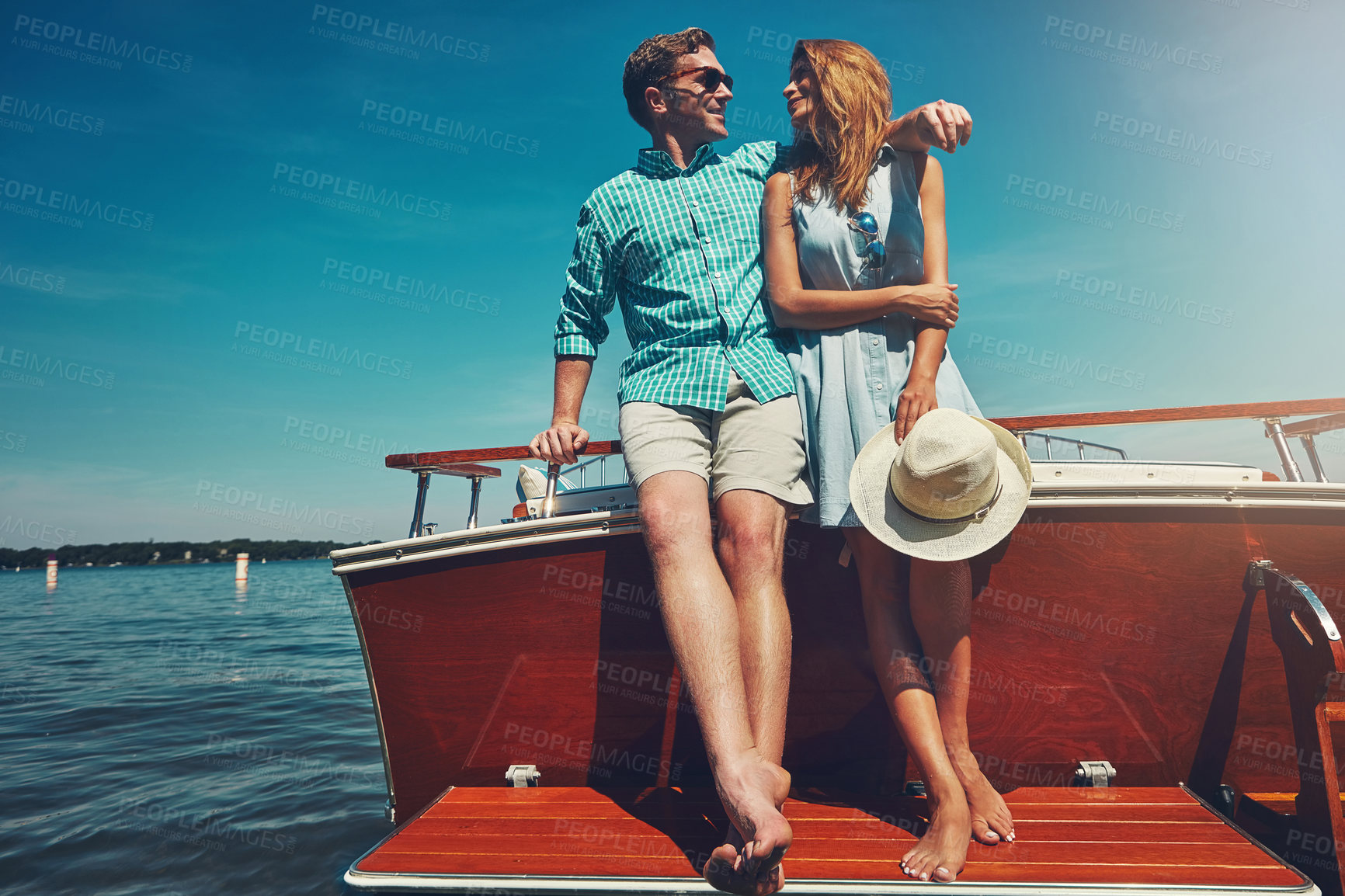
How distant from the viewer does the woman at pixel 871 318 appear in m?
1.97

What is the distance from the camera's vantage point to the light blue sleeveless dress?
2068 millimetres

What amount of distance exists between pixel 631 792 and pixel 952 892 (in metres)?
1.10

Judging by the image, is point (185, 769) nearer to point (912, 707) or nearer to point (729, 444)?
point (729, 444)

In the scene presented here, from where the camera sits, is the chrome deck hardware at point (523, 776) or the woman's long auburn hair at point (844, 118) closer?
the woman's long auburn hair at point (844, 118)

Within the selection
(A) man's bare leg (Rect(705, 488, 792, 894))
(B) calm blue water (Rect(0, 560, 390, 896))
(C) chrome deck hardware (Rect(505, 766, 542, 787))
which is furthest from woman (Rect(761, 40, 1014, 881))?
(B) calm blue water (Rect(0, 560, 390, 896))

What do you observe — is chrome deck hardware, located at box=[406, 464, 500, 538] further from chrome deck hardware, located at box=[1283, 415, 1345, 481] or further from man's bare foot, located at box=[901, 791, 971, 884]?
chrome deck hardware, located at box=[1283, 415, 1345, 481]

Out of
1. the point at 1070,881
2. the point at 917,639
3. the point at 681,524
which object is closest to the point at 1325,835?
the point at 1070,881

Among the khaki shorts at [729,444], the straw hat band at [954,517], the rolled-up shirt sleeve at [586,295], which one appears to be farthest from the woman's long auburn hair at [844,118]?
the straw hat band at [954,517]

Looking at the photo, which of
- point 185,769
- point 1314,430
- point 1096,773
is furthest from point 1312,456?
point 185,769

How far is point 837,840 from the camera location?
185 centimetres

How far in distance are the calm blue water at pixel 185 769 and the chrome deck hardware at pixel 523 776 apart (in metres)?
0.58

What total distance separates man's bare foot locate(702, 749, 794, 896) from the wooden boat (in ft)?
0.48

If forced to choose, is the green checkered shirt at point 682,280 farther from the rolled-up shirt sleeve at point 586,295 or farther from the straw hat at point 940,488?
the straw hat at point 940,488

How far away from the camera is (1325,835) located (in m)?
1.86
